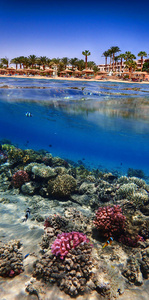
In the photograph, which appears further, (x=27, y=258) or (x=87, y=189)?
(x=87, y=189)

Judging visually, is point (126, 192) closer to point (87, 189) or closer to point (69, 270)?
point (87, 189)

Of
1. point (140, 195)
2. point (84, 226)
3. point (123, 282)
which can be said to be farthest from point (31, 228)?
point (140, 195)

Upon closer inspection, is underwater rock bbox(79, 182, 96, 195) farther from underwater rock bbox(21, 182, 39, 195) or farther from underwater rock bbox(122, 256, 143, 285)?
underwater rock bbox(122, 256, 143, 285)

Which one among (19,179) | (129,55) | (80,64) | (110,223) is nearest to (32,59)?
(80,64)

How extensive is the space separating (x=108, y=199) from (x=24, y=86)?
17511mm

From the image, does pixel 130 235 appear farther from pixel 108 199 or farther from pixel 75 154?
pixel 75 154

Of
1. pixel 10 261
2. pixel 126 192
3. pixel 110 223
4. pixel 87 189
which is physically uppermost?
pixel 10 261

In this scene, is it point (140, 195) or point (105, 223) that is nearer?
point (105, 223)

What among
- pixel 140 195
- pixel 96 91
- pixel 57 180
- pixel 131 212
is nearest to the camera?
pixel 131 212

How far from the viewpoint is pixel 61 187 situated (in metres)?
8.47

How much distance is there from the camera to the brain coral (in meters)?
8.45

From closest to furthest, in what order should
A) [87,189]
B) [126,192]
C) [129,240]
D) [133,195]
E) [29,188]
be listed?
[129,240] → [133,195] → [126,192] → [29,188] → [87,189]

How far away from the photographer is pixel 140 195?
8234 mm

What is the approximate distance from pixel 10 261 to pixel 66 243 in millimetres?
1257
